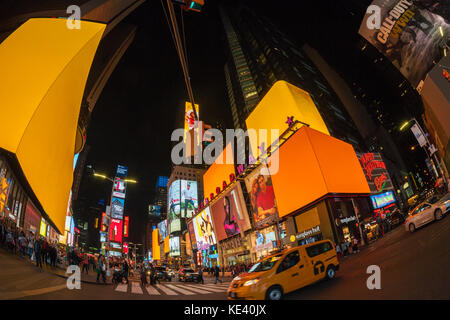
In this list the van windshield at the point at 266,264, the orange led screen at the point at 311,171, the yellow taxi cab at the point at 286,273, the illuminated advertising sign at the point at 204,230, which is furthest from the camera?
the illuminated advertising sign at the point at 204,230

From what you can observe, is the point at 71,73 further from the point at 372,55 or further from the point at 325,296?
the point at 372,55

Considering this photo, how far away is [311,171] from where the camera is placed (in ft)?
77.2

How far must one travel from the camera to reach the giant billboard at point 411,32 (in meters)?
19.2

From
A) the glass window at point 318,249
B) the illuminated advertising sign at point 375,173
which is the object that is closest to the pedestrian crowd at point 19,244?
the glass window at point 318,249

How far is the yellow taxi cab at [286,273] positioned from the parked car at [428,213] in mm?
8386

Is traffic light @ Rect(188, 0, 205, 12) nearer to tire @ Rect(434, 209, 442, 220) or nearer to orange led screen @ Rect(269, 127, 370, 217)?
tire @ Rect(434, 209, 442, 220)

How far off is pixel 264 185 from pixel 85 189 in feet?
264

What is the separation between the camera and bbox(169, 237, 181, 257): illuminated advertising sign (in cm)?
7443

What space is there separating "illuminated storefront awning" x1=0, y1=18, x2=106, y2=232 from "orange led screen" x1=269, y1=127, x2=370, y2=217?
22.8 m

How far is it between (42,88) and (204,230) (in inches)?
1724

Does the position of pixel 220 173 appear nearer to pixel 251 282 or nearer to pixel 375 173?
pixel 375 173

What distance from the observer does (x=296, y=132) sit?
1025 inches

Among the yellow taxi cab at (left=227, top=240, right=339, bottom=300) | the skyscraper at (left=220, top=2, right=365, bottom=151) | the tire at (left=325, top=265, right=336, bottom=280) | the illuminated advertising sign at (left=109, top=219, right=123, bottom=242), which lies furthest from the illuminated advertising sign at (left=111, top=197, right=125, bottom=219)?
the skyscraper at (left=220, top=2, right=365, bottom=151)

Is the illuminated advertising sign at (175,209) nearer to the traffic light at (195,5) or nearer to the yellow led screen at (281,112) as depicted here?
the yellow led screen at (281,112)
